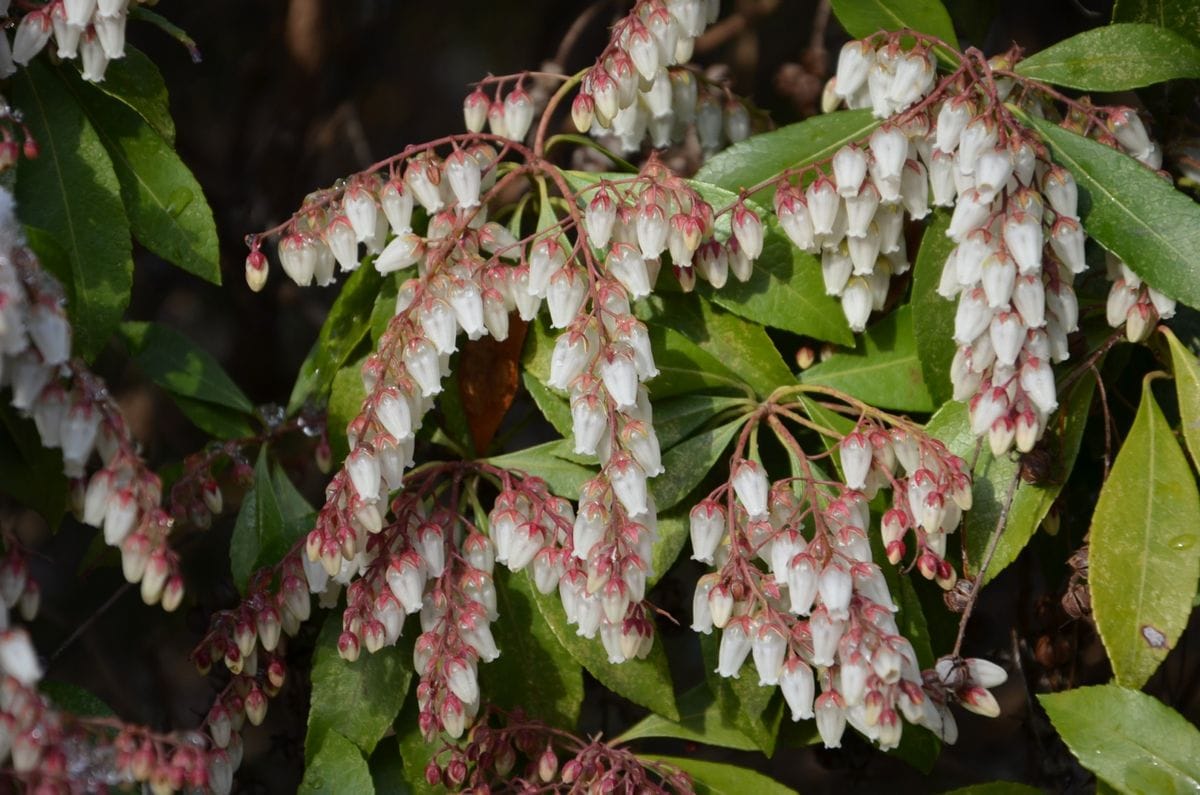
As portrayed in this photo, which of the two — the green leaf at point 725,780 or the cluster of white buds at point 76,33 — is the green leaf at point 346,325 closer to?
the cluster of white buds at point 76,33

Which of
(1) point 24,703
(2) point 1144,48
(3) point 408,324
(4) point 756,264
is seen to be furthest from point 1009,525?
(1) point 24,703

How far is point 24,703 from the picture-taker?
1043 millimetres

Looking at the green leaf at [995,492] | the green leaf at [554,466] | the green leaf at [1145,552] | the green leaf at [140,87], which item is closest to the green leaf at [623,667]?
the green leaf at [554,466]

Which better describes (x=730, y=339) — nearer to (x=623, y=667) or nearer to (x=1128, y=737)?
(x=623, y=667)

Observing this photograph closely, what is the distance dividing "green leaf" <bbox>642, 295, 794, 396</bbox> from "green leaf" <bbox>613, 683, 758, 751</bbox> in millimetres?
368

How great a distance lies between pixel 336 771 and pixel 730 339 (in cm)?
64

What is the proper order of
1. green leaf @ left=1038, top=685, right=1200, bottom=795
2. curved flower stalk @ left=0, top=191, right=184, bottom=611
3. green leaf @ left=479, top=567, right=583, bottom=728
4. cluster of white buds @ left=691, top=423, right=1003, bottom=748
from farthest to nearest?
green leaf @ left=479, top=567, right=583, bottom=728, green leaf @ left=1038, top=685, right=1200, bottom=795, cluster of white buds @ left=691, top=423, right=1003, bottom=748, curved flower stalk @ left=0, top=191, right=184, bottom=611

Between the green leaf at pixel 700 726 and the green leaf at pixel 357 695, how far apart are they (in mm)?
273

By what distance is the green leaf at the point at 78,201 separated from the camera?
1.49m

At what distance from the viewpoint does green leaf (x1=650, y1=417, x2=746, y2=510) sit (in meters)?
1.50

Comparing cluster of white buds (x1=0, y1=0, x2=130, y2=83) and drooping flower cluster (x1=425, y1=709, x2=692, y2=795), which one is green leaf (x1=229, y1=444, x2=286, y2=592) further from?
cluster of white buds (x1=0, y1=0, x2=130, y2=83)

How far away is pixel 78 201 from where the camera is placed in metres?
1.52

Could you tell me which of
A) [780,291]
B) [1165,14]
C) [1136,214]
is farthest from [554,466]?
[1165,14]

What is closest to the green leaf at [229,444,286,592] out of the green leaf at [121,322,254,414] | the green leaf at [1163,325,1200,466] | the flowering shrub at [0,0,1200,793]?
the flowering shrub at [0,0,1200,793]
